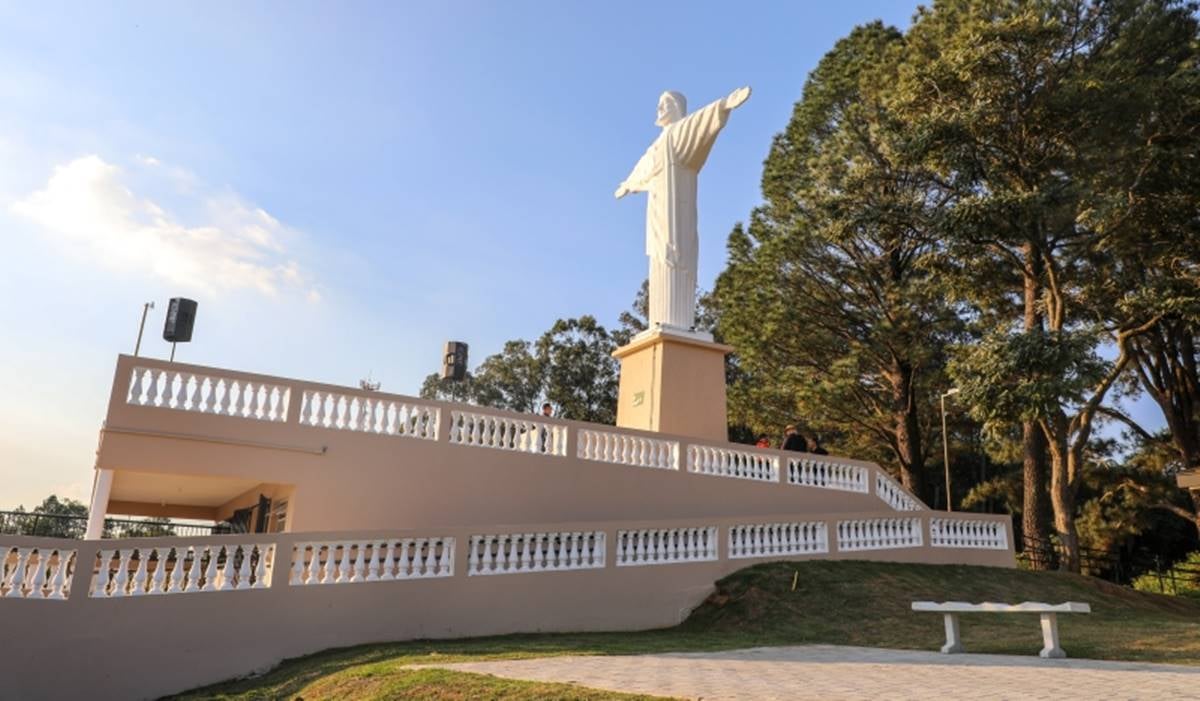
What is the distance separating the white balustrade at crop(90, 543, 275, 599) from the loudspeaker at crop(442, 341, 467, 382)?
22.8ft

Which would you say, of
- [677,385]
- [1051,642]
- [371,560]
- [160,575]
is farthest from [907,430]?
[160,575]

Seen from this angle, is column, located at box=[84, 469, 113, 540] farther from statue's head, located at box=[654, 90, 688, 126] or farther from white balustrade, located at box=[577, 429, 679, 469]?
statue's head, located at box=[654, 90, 688, 126]

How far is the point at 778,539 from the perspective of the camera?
1282cm

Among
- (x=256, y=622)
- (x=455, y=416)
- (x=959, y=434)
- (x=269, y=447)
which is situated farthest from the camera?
(x=959, y=434)

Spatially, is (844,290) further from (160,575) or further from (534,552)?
(160,575)

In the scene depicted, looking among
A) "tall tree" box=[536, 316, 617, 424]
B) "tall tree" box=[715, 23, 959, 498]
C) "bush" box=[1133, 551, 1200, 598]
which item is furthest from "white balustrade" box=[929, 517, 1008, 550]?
"tall tree" box=[536, 316, 617, 424]

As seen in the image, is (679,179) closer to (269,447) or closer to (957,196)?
(957,196)

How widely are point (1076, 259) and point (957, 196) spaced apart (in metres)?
3.06

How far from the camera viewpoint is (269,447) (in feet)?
35.9

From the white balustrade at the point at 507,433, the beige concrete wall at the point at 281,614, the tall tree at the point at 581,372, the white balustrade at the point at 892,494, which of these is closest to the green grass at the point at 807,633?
the beige concrete wall at the point at 281,614

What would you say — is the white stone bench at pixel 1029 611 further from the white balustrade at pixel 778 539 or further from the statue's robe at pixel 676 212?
the statue's robe at pixel 676 212

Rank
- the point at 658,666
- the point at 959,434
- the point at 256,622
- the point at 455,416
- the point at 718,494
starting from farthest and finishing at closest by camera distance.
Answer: the point at 959,434 < the point at 718,494 < the point at 455,416 < the point at 256,622 < the point at 658,666

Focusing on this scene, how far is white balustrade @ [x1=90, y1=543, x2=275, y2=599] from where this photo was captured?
8.22 m

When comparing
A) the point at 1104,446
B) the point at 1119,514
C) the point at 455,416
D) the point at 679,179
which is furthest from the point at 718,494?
the point at 1104,446
